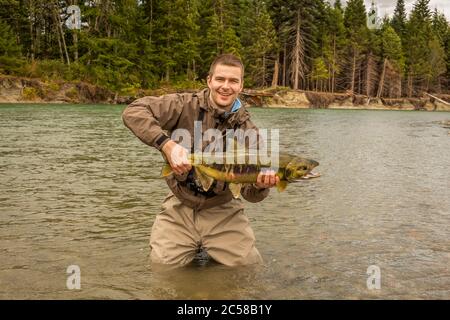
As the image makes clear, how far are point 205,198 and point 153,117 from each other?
39.0 inches

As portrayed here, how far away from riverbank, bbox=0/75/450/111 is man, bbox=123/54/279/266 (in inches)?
1526

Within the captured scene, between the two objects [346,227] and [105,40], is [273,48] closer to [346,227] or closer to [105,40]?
[105,40]

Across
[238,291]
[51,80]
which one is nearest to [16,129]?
[238,291]

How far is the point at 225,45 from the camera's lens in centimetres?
6338

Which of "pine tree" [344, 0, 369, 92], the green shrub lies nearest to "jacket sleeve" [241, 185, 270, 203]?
the green shrub

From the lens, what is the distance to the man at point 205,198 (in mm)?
4812

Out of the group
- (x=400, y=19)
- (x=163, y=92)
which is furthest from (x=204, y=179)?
(x=400, y=19)

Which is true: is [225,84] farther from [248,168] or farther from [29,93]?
[29,93]

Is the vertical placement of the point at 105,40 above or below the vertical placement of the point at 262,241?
above

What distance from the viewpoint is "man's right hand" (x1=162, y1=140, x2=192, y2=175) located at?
419 centimetres

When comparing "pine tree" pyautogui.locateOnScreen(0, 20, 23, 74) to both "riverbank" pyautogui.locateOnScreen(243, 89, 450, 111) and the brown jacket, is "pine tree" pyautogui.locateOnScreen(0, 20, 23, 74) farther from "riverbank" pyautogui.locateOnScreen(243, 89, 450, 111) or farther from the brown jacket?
the brown jacket

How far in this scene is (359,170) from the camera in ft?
38.9

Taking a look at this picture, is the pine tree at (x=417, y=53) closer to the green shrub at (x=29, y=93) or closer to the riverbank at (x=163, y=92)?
the riverbank at (x=163, y=92)

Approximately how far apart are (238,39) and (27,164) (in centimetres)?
5850
